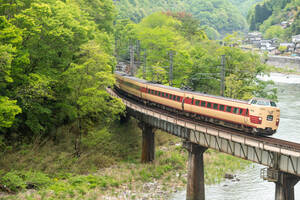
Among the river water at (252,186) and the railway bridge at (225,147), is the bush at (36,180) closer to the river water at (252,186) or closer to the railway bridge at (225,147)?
the river water at (252,186)

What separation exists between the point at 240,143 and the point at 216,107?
691 centimetres

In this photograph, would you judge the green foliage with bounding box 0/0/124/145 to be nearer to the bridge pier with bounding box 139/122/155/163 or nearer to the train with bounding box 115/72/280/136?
the bridge pier with bounding box 139/122/155/163

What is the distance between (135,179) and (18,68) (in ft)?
56.6

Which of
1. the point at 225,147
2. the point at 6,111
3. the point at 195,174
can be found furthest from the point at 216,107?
the point at 6,111

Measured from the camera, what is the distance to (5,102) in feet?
103

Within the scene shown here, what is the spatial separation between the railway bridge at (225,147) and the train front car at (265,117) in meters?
1.03

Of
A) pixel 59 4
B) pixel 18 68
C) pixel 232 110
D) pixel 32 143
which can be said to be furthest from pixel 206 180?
pixel 59 4

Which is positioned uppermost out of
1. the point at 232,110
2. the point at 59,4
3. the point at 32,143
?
the point at 59,4

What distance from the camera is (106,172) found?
4341cm

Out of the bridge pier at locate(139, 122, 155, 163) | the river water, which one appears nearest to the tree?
the bridge pier at locate(139, 122, 155, 163)

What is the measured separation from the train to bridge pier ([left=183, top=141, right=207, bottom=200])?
3.56 metres

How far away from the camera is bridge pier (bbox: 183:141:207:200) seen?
37781 mm

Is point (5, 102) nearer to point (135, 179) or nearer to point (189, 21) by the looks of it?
point (135, 179)

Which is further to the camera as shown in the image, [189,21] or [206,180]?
[189,21]
